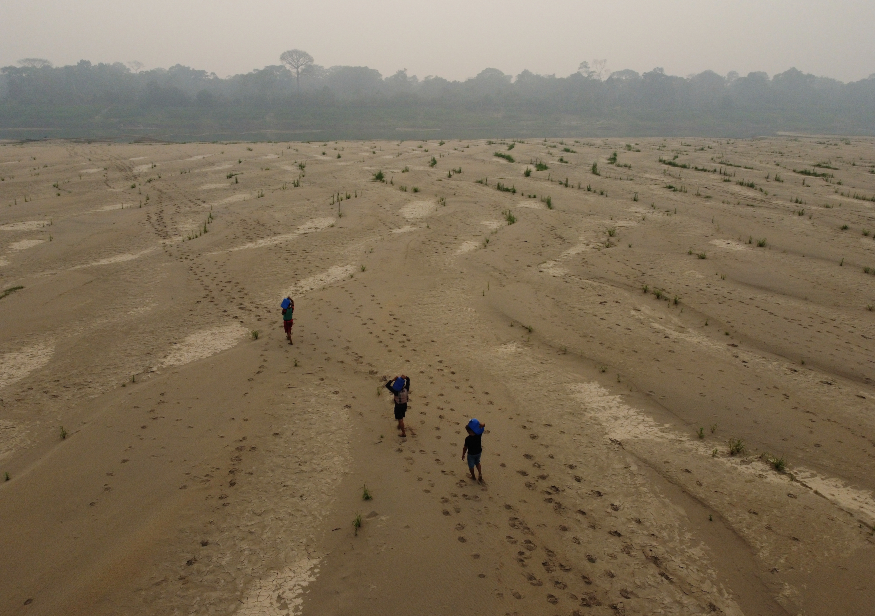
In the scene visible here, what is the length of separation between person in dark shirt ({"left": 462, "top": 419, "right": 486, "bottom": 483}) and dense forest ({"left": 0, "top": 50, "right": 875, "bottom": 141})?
67663 mm

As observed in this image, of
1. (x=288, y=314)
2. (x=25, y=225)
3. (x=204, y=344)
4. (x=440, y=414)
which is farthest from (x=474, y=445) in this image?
(x=25, y=225)

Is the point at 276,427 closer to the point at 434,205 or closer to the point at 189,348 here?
the point at 189,348

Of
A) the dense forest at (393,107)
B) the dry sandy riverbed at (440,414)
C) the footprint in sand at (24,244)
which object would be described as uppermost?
the dense forest at (393,107)

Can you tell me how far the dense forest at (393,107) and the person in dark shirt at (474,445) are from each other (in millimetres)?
67663

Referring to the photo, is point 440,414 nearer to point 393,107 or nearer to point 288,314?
point 288,314

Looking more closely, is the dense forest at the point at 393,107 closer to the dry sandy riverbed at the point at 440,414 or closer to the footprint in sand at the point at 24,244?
the footprint in sand at the point at 24,244

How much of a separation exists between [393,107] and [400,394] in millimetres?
102550

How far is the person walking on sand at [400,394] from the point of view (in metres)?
7.66

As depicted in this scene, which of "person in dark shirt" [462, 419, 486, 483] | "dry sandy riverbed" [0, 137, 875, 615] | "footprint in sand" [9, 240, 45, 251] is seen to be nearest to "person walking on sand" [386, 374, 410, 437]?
"dry sandy riverbed" [0, 137, 875, 615]

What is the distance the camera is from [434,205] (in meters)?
21.1

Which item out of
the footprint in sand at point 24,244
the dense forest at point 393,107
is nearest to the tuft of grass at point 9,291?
the footprint in sand at point 24,244

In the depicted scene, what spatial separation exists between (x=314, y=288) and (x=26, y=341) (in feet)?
21.1

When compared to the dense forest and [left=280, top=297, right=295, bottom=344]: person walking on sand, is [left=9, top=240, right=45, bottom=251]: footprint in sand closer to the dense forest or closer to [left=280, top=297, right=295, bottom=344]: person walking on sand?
[left=280, top=297, right=295, bottom=344]: person walking on sand

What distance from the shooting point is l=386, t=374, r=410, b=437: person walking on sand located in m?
7.66
